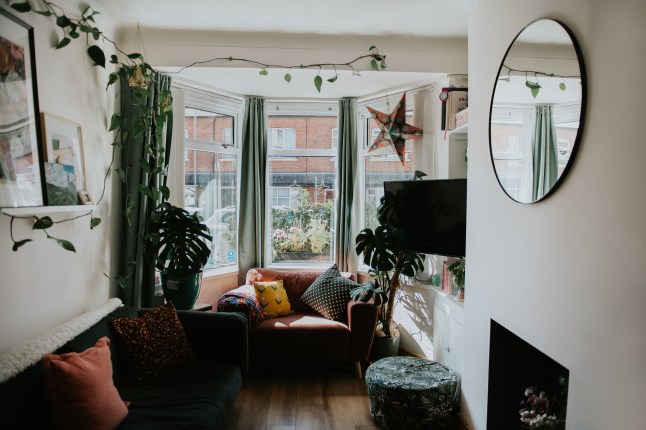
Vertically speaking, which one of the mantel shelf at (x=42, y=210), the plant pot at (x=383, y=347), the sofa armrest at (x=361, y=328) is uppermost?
Result: the mantel shelf at (x=42, y=210)

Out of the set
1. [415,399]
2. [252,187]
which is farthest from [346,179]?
[415,399]

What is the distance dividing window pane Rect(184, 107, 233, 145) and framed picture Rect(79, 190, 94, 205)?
1511mm

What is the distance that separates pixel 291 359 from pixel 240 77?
2.31 meters

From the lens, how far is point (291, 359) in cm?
338

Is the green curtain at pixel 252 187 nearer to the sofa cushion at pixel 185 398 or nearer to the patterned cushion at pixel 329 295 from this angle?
the patterned cushion at pixel 329 295

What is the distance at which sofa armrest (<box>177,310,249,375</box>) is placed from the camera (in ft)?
8.77

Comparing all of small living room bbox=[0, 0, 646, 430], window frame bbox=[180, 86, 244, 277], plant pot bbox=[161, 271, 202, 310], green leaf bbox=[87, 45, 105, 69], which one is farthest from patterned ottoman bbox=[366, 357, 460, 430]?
green leaf bbox=[87, 45, 105, 69]

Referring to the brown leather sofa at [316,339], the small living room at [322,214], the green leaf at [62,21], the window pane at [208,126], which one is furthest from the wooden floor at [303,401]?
the green leaf at [62,21]

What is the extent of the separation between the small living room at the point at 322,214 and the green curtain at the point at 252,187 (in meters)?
0.02

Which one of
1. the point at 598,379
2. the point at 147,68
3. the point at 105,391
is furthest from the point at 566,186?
the point at 147,68

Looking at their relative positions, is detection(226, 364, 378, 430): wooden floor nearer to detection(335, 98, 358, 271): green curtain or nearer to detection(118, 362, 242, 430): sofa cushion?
detection(118, 362, 242, 430): sofa cushion

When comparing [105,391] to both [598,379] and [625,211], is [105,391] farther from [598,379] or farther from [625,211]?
[625,211]

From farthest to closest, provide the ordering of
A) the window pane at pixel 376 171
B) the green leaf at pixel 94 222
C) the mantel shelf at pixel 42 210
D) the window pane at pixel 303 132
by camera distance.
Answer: the window pane at pixel 303 132
the window pane at pixel 376 171
the green leaf at pixel 94 222
the mantel shelf at pixel 42 210

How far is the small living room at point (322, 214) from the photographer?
4.85 ft
